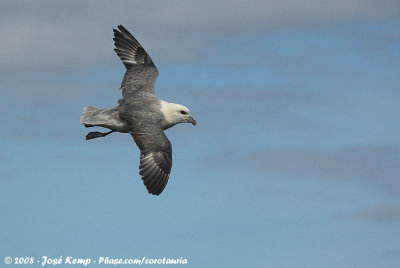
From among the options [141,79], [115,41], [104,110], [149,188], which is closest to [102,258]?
[149,188]

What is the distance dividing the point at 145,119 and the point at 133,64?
3266 mm

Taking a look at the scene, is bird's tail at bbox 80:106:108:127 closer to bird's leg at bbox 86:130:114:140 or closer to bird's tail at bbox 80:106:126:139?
bird's tail at bbox 80:106:126:139

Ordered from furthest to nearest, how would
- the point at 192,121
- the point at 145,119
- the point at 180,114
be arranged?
the point at 192,121
the point at 180,114
the point at 145,119

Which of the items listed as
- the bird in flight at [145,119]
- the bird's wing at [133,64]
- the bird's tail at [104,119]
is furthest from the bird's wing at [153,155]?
the bird's wing at [133,64]

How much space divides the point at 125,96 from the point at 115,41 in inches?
102

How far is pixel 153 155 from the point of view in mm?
16375

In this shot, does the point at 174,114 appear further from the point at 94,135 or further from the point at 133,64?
the point at 133,64

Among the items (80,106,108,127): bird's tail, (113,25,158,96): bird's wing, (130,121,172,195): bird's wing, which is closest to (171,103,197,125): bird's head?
(130,121,172,195): bird's wing

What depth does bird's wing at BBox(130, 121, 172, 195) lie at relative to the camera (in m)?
16.1

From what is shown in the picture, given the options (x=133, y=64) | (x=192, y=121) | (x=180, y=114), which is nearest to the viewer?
(x=180, y=114)

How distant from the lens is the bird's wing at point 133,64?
1888cm

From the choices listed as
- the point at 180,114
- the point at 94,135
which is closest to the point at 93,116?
the point at 94,135

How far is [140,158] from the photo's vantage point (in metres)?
16.3

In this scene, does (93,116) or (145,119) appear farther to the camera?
(93,116)
